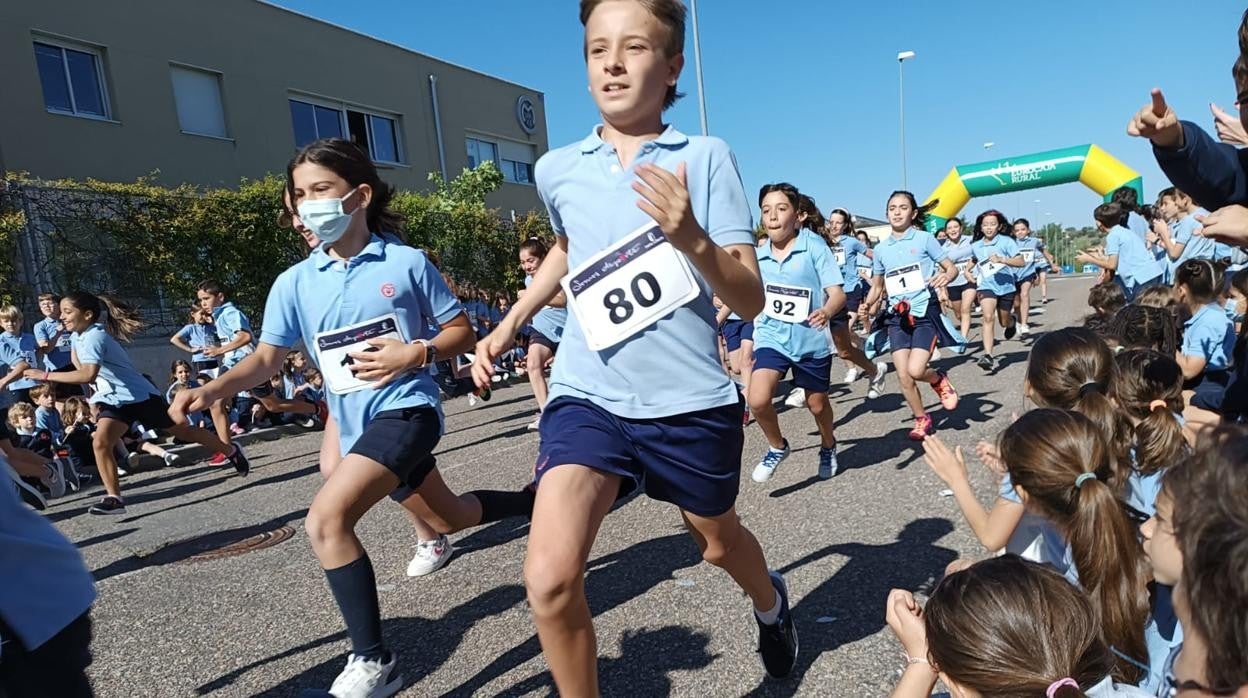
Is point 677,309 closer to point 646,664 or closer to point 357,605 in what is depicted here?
point 646,664

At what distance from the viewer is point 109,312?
21.3ft

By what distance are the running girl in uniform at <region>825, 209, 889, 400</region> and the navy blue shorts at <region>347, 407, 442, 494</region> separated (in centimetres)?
444

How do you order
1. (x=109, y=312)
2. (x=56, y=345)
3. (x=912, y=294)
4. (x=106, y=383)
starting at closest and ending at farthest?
(x=106, y=383) < (x=912, y=294) < (x=109, y=312) < (x=56, y=345)

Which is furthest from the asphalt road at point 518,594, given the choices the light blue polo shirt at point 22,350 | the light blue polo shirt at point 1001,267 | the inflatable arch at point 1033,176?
the inflatable arch at point 1033,176

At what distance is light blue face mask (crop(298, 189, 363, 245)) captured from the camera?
113 inches

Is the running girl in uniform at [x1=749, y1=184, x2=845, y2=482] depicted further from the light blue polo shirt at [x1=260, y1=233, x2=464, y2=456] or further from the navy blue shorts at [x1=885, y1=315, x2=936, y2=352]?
the light blue polo shirt at [x1=260, y1=233, x2=464, y2=456]

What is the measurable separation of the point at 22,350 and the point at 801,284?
27.0ft

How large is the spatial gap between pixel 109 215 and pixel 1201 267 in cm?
1217

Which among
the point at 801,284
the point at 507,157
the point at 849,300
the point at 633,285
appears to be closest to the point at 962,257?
the point at 849,300

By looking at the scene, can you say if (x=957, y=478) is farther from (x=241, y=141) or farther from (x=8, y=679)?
(x=241, y=141)

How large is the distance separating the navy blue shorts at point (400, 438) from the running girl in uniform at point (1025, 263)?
10.1m

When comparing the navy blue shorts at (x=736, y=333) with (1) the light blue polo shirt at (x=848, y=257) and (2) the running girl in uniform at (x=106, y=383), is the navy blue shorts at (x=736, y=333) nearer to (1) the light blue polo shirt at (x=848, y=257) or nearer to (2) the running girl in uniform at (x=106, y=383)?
(1) the light blue polo shirt at (x=848, y=257)

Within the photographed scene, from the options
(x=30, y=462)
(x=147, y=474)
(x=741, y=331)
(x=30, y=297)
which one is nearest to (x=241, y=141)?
(x=30, y=297)

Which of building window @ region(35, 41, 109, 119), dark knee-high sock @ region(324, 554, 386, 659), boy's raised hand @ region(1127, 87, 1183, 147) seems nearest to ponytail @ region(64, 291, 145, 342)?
dark knee-high sock @ region(324, 554, 386, 659)
